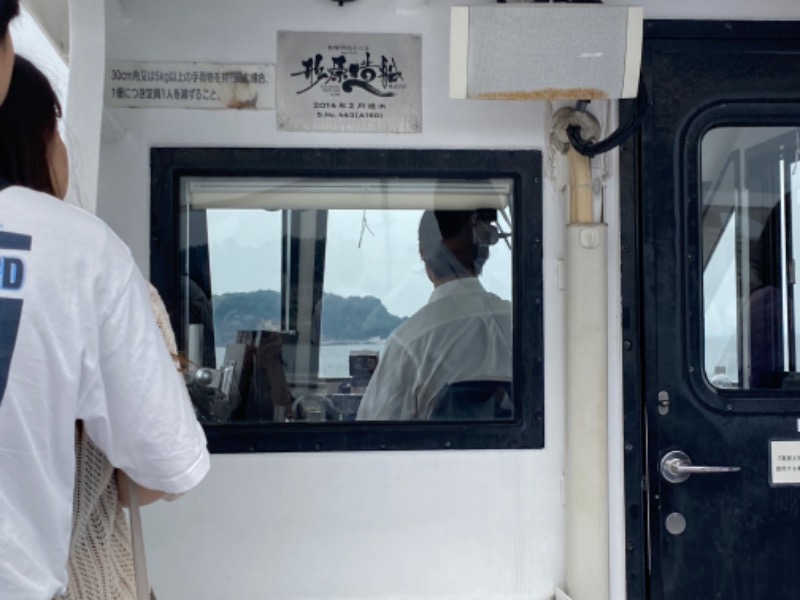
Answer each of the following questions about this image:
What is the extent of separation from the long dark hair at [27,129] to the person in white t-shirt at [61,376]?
0.17 m

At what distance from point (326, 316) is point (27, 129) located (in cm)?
117

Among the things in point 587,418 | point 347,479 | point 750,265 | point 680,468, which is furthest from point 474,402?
point 750,265

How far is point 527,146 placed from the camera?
8.59 ft

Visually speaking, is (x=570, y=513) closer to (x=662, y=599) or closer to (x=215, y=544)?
(x=662, y=599)

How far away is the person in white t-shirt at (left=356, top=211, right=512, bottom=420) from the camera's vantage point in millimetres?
2600

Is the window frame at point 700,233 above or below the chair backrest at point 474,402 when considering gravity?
above

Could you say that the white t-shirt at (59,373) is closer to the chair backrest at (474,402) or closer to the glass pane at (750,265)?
the chair backrest at (474,402)

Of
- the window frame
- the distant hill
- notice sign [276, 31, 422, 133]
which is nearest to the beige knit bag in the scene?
the distant hill

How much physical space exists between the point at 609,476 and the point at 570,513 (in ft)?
0.59

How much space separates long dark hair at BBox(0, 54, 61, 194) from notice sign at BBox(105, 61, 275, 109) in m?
0.89

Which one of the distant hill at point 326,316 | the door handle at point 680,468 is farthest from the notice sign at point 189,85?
the door handle at point 680,468

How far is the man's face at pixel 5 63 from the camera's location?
1.51 m

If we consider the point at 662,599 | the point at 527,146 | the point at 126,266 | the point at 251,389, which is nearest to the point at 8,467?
the point at 126,266

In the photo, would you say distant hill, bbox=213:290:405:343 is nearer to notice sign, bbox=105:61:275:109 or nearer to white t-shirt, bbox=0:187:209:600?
notice sign, bbox=105:61:275:109
